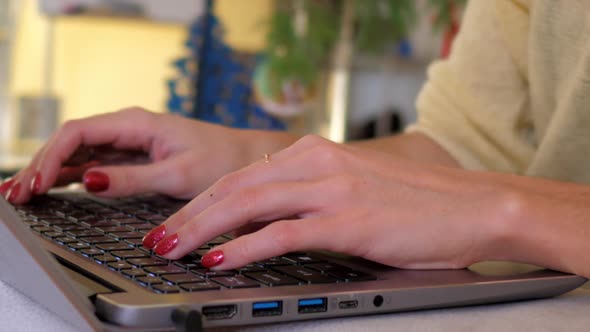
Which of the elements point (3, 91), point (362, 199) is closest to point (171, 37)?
point (3, 91)

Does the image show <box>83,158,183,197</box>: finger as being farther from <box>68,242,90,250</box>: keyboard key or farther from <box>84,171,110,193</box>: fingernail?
<box>68,242,90,250</box>: keyboard key

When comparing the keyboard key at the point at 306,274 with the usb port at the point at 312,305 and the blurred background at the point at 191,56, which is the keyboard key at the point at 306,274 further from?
the blurred background at the point at 191,56

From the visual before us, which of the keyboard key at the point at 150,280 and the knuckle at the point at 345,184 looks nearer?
the keyboard key at the point at 150,280

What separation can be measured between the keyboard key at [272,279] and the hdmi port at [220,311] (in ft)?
0.15

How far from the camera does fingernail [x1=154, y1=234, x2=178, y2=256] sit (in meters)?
0.48

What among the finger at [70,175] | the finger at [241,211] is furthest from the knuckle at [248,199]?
the finger at [70,175]

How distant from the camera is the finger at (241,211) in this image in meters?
0.49

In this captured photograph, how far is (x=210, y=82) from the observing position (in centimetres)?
260

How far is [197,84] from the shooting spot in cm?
257

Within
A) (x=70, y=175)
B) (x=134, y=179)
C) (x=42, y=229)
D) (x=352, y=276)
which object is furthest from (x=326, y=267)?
(x=70, y=175)

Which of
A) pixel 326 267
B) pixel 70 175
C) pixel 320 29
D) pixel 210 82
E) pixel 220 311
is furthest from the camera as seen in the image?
pixel 320 29

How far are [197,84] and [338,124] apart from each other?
61.2 inches

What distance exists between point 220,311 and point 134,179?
0.44 meters

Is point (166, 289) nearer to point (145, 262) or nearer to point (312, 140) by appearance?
point (145, 262)
